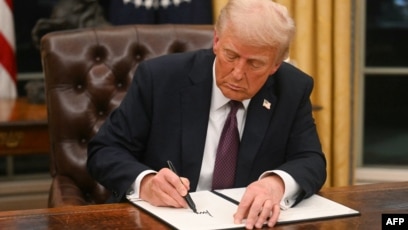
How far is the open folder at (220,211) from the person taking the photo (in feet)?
6.55

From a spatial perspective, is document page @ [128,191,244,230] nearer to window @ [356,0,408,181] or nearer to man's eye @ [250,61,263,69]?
man's eye @ [250,61,263,69]

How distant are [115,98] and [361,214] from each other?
136cm

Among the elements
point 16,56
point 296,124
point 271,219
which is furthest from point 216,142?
point 16,56

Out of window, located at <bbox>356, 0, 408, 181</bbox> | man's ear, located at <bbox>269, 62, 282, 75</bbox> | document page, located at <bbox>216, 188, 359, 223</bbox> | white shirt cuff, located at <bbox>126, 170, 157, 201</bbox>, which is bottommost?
window, located at <bbox>356, 0, 408, 181</bbox>

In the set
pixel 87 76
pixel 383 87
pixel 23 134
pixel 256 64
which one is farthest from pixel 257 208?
pixel 383 87

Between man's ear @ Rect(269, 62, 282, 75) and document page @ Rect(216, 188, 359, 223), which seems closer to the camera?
document page @ Rect(216, 188, 359, 223)

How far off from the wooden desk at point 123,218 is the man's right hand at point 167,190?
0.22 feet

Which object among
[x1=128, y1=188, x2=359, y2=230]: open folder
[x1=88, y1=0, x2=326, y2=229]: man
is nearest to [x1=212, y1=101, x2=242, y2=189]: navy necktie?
[x1=88, y1=0, x2=326, y2=229]: man

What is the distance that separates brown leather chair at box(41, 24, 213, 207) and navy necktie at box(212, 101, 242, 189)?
26.6 inches

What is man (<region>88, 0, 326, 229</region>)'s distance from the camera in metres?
2.39

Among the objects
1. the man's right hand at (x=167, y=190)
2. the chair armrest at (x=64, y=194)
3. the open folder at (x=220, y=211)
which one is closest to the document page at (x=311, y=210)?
the open folder at (x=220, y=211)

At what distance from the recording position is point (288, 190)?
230 centimetres

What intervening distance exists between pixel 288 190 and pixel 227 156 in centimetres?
34

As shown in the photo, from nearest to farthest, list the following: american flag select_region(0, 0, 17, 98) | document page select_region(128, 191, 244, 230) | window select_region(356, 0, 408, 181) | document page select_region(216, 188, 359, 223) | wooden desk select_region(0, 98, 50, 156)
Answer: document page select_region(128, 191, 244, 230)
document page select_region(216, 188, 359, 223)
wooden desk select_region(0, 98, 50, 156)
american flag select_region(0, 0, 17, 98)
window select_region(356, 0, 408, 181)
